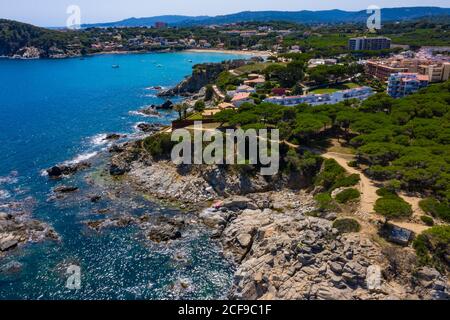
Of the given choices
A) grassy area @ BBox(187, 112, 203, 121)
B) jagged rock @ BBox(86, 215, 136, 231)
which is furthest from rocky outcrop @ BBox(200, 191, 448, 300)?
grassy area @ BBox(187, 112, 203, 121)

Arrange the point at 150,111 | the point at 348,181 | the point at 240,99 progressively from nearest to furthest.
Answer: the point at 348,181 < the point at 240,99 < the point at 150,111

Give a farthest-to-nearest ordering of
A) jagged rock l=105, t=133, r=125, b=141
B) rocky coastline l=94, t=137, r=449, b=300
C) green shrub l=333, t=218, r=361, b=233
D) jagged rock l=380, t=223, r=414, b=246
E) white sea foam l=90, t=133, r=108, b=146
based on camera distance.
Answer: jagged rock l=105, t=133, r=125, b=141, white sea foam l=90, t=133, r=108, b=146, green shrub l=333, t=218, r=361, b=233, jagged rock l=380, t=223, r=414, b=246, rocky coastline l=94, t=137, r=449, b=300

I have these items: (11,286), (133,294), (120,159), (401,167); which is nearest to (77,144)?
(120,159)

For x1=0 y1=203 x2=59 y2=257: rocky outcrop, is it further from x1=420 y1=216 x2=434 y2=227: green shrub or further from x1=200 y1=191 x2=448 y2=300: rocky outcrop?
x1=420 y1=216 x2=434 y2=227: green shrub

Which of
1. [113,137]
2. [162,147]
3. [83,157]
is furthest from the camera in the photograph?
[113,137]

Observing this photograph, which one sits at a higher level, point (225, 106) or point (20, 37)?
point (20, 37)

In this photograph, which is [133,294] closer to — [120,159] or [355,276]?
[355,276]

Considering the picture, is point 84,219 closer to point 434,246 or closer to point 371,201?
point 371,201

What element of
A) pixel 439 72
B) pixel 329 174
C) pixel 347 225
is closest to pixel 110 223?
pixel 347 225
